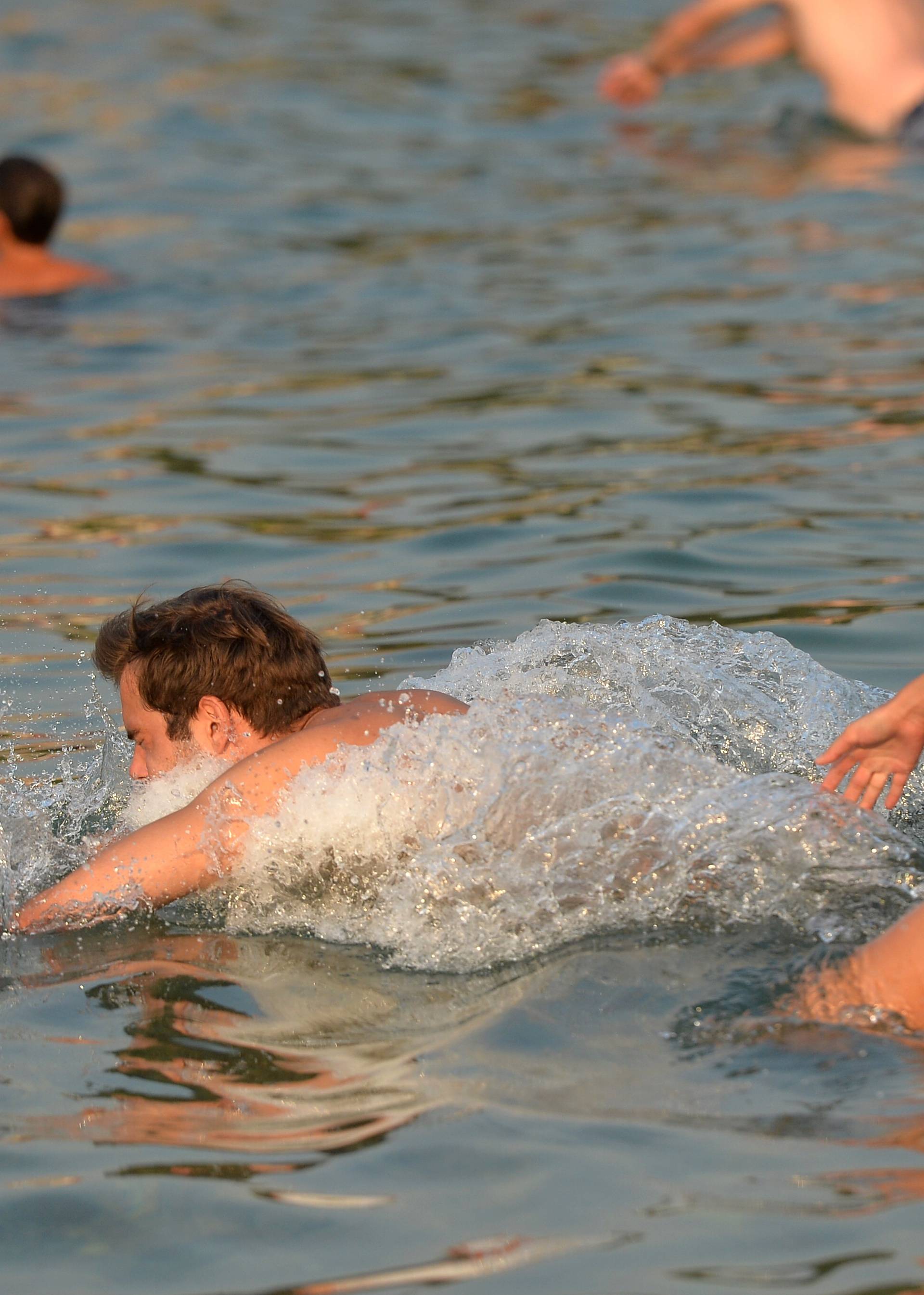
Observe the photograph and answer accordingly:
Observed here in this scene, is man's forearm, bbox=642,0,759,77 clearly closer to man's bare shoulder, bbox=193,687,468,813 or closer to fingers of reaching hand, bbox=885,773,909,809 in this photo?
man's bare shoulder, bbox=193,687,468,813

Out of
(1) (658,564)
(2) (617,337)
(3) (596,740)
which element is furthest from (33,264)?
(3) (596,740)

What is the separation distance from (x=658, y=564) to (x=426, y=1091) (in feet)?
13.1

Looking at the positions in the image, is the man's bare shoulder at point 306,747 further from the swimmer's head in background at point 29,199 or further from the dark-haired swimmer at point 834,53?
the dark-haired swimmer at point 834,53

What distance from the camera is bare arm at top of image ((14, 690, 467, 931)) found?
171 inches

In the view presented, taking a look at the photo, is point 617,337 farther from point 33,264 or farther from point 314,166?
point 314,166

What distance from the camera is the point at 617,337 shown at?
1062 centimetres

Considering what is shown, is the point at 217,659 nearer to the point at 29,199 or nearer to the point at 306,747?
the point at 306,747

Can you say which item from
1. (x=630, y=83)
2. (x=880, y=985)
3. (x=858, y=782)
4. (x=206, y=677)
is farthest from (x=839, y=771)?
(x=630, y=83)

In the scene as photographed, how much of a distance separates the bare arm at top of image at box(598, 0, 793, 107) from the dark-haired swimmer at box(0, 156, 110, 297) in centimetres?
413

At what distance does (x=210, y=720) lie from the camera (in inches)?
186

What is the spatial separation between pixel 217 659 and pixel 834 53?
11.0 metres

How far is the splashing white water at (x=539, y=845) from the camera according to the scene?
167 inches

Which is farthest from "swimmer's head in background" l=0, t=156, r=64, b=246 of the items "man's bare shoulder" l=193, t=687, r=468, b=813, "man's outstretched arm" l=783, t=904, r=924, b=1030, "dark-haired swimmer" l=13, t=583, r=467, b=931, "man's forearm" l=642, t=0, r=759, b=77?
"man's outstretched arm" l=783, t=904, r=924, b=1030

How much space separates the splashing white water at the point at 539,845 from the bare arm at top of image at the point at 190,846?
0.05 m
